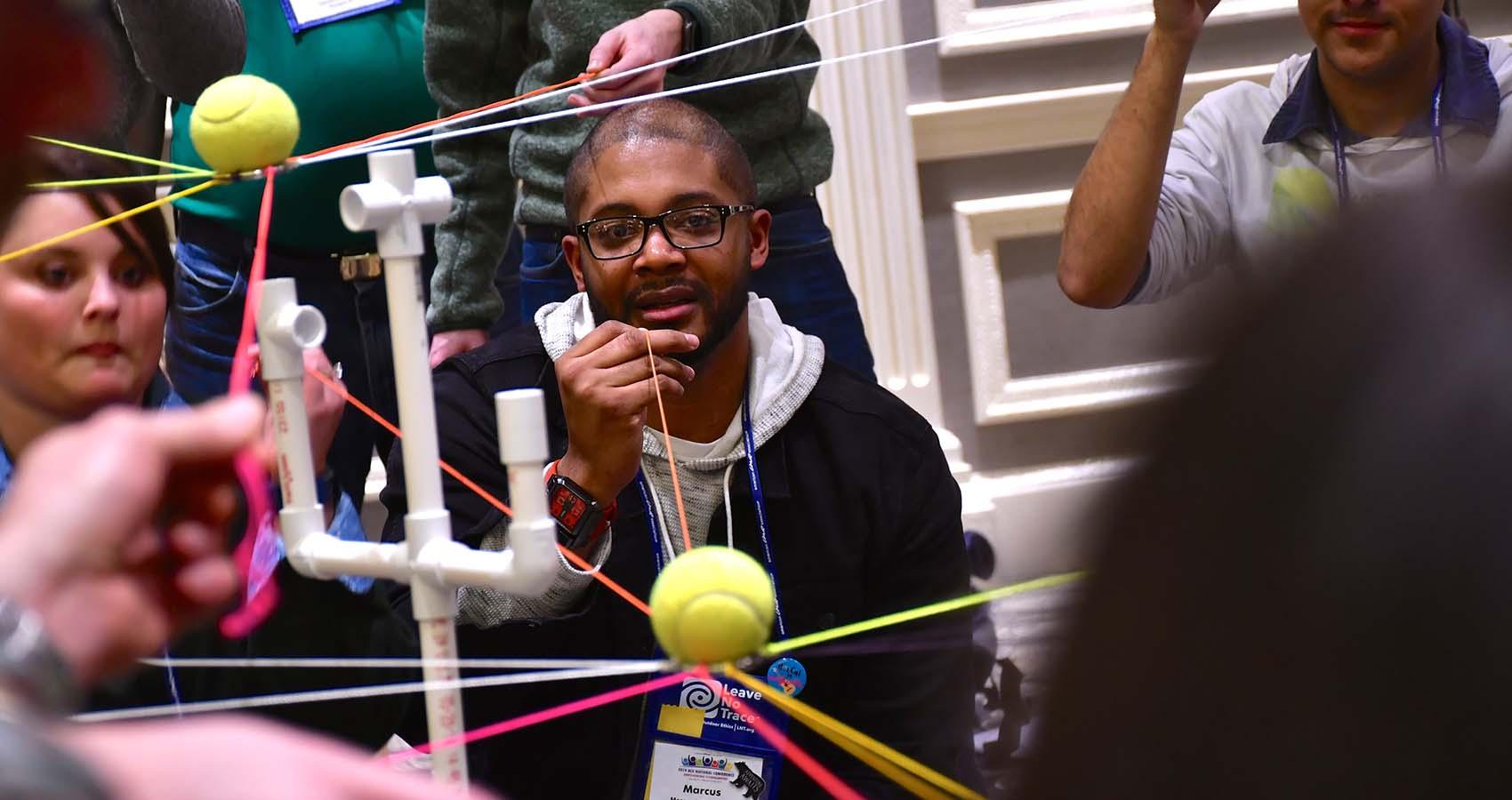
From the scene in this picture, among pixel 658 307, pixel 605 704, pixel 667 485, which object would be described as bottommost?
pixel 605 704

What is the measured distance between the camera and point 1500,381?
284 millimetres

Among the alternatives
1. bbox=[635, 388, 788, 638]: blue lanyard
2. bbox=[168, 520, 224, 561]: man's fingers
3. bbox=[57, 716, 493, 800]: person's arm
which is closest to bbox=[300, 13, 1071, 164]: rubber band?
bbox=[635, 388, 788, 638]: blue lanyard

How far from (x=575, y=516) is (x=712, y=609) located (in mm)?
531

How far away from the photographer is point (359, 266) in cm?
158

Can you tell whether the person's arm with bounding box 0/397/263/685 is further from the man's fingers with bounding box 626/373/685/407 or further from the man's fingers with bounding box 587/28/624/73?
the man's fingers with bounding box 587/28/624/73

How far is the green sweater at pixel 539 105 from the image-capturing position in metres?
1.45

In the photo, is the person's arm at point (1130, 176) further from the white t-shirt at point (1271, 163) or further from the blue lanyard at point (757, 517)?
the blue lanyard at point (757, 517)

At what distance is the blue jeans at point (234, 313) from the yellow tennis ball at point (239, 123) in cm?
77

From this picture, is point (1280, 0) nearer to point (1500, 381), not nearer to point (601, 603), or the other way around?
point (601, 603)

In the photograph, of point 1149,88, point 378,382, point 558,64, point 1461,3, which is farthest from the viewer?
point 1461,3

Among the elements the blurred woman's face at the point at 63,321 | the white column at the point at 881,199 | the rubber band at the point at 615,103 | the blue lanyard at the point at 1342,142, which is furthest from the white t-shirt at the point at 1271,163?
the white column at the point at 881,199

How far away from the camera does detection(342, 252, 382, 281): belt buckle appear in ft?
5.16

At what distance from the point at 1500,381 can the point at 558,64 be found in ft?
4.10

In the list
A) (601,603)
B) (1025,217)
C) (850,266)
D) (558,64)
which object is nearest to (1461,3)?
(1025,217)
